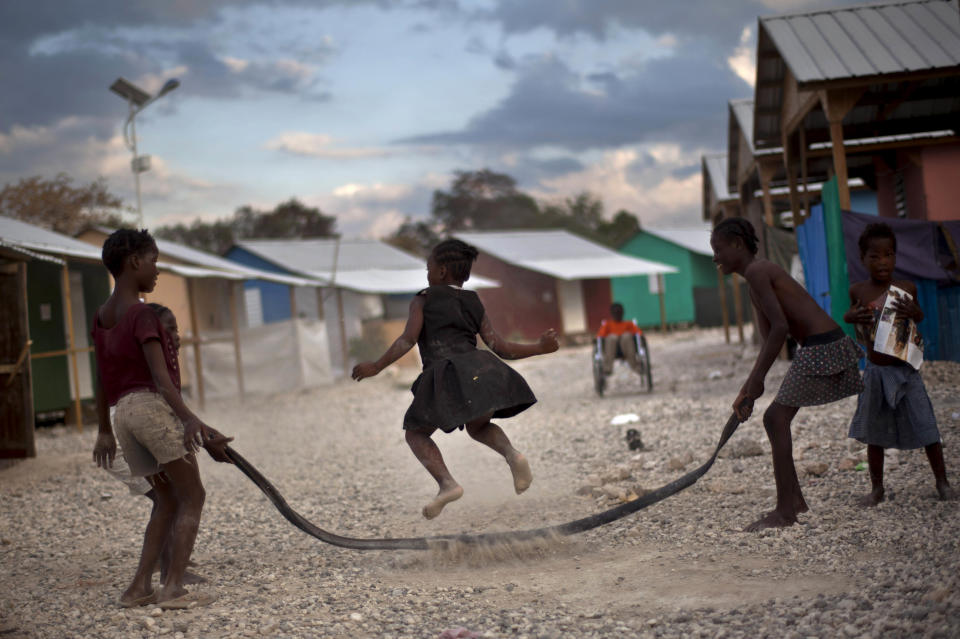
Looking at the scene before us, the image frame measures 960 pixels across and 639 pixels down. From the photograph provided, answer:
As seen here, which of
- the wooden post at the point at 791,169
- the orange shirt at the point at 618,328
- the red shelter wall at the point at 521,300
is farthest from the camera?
the red shelter wall at the point at 521,300

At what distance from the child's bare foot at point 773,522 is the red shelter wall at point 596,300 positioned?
98.9ft

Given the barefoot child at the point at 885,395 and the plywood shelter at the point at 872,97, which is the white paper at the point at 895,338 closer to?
the barefoot child at the point at 885,395

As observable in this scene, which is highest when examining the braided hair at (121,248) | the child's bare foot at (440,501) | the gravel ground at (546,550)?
the braided hair at (121,248)

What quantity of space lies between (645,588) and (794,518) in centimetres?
118

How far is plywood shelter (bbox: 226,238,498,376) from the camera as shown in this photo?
981 inches

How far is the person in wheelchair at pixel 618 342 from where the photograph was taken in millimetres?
12828

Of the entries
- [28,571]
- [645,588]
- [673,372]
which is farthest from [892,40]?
[28,571]

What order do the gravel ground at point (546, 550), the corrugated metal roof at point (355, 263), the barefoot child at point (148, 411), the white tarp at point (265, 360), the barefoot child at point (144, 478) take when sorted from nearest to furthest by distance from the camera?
1. the gravel ground at point (546, 550)
2. the barefoot child at point (148, 411)
3. the barefoot child at point (144, 478)
4. the white tarp at point (265, 360)
5. the corrugated metal roof at point (355, 263)

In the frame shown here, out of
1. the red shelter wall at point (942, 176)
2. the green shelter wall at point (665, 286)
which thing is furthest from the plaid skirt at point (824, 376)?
the green shelter wall at point (665, 286)

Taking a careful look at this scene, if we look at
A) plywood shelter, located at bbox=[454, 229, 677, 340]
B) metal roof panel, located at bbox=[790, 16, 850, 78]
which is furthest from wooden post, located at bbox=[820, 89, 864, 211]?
plywood shelter, located at bbox=[454, 229, 677, 340]

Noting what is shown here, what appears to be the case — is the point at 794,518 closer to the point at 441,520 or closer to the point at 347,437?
the point at 441,520

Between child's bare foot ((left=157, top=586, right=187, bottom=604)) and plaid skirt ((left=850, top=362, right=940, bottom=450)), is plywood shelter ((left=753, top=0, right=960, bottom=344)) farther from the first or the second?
child's bare foot ((left=157, top=586, right=187, bottom=604))

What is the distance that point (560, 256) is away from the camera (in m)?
35.9

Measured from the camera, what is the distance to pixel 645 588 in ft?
12.9
